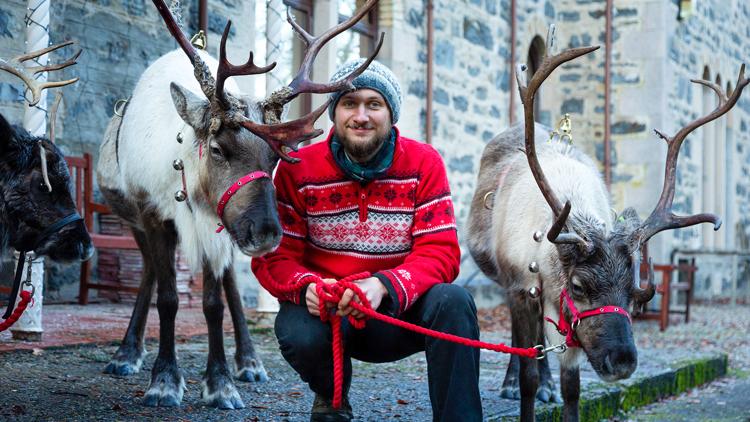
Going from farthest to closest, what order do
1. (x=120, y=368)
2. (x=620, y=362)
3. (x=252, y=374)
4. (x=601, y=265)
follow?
1. (x=252, y=374)
2. (x=120, y=368)
3. (x=601, y=265)
4. (x=620, y=362)

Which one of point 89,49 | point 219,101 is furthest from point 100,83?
point 219,101

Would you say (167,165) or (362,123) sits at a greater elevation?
(362,123)

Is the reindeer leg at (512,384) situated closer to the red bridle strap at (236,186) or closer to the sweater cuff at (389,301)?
the sweater cuff at (389,301)

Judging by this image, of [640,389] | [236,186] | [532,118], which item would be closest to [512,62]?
[640,389]

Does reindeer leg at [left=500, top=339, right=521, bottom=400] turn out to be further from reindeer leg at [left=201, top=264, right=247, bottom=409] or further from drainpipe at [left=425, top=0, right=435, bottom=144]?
drainpipe at [left=425, top=0, right=435, bottom=144]

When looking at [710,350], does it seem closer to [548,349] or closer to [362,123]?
[548,349]

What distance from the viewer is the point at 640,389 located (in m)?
5.82

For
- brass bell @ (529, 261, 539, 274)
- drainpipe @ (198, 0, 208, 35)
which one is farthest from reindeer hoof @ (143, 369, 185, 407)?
drainpipe @ (198, 0, 208, 35)

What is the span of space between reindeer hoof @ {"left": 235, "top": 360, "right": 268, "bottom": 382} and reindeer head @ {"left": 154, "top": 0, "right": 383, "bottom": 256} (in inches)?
53.4

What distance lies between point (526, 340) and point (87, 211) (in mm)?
4141

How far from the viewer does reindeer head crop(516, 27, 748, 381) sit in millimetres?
3654

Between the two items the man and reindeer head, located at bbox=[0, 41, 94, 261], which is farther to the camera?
reindeer head, located at bbox=[0, 41, 94, 261]

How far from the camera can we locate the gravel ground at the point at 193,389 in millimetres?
4004

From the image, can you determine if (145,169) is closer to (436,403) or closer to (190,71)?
(190,71)
